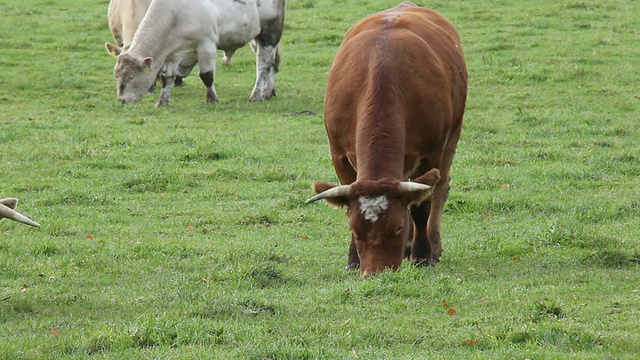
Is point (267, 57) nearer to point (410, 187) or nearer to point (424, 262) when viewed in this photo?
point (424, 262)

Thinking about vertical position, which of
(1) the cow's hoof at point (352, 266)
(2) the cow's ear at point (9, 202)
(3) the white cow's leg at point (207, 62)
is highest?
(2) the cow's ear at point (9, 202)

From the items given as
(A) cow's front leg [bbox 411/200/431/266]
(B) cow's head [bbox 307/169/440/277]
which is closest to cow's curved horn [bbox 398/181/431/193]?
(B) cow's head [bbox 307/169/440/277]

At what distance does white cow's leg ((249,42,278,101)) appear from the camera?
19094mm

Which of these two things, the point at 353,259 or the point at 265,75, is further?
the point at 265,75

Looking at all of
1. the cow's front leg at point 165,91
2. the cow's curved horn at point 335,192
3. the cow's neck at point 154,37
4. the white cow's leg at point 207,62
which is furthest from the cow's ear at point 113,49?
the cow's curved horn at point 335,192

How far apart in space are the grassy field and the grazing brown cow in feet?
1.23

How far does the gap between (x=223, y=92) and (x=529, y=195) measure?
957 cm

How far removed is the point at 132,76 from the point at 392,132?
11.1 meters

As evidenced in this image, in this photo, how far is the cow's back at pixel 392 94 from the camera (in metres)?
8.05

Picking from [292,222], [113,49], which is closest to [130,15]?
[113,49]

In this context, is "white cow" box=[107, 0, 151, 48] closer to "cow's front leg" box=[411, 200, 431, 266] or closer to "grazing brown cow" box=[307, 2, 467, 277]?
"grazing brown cow" box=[307, 2, 467, 277]

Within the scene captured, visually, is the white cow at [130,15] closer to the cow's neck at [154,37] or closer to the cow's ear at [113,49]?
the cow's ear at [113,49]

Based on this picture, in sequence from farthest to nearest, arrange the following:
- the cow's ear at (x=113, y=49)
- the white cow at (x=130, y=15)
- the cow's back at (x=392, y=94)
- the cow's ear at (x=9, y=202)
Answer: the white cow at (x=130, y=15) < the cow's ear at (x=113, y=49) < the cow's back at (x=392, y=94) < the cow's ear at (x=9, y=202)

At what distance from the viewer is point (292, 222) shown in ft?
35.6
